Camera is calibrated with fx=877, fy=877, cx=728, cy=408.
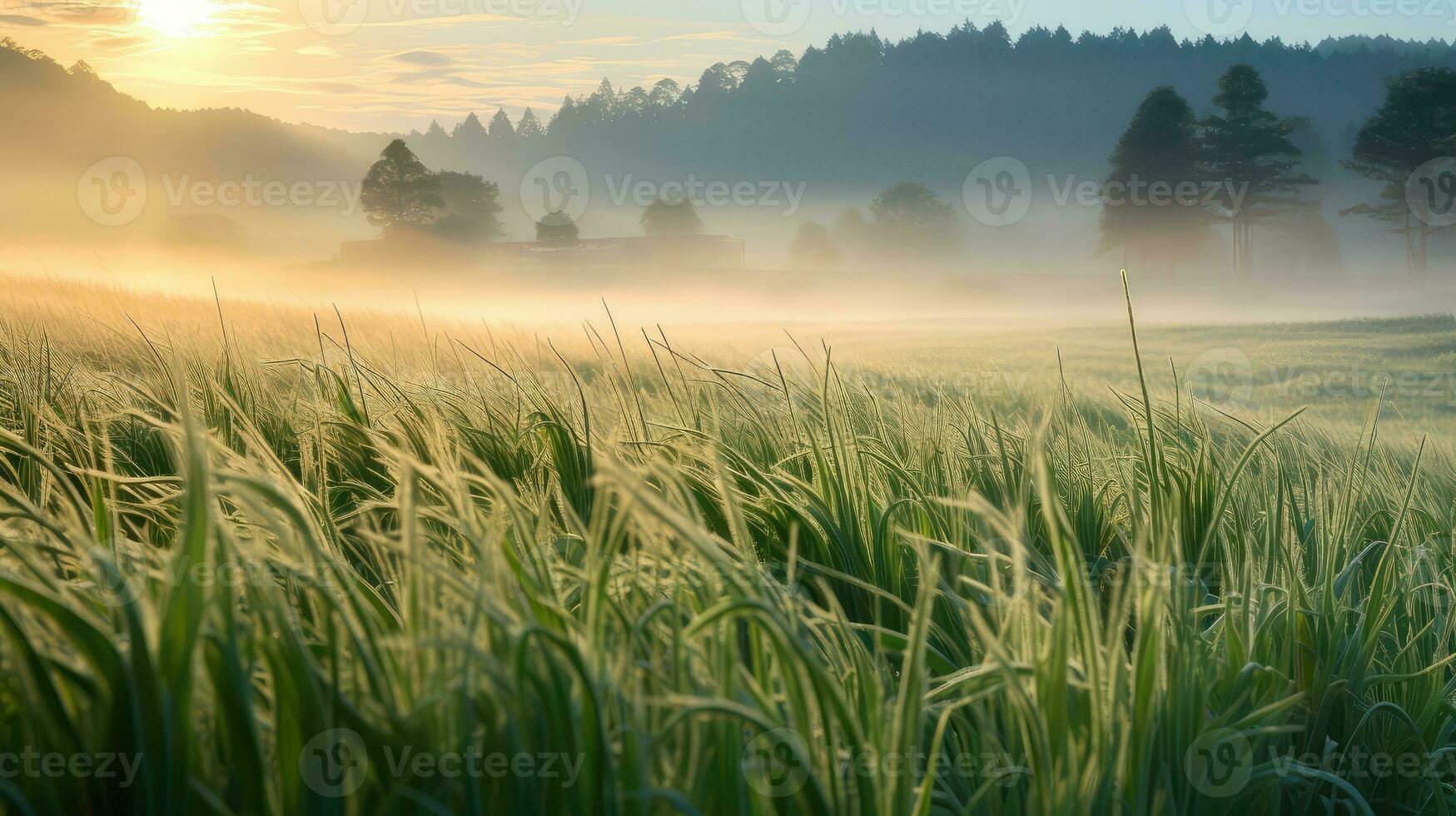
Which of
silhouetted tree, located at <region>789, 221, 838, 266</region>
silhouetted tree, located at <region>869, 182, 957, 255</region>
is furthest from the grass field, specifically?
silhouetted tree, located at <region>869, 182, 957, 255</region>

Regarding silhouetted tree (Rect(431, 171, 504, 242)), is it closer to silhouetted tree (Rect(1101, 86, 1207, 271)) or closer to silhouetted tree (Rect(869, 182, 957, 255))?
silhouetted tree (Rect(869, 182, 957, 255))

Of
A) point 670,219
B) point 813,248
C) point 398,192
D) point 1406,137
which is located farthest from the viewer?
point 813,248

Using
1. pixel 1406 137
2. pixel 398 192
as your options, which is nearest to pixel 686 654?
pixel 1406 137

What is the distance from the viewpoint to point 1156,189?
4572 centimetres

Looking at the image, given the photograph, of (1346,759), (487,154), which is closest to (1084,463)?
(1346,759)

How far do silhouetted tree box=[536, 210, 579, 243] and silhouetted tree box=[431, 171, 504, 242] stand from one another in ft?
12.6

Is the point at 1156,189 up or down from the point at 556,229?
down

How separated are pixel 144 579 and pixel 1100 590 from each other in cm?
136

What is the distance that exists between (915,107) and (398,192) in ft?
246

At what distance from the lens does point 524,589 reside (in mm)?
765

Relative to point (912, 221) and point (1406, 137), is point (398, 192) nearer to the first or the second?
point (912, 221)

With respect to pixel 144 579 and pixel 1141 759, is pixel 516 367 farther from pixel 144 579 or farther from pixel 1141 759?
pixel 1141 759

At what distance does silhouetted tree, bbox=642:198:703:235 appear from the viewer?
188ft

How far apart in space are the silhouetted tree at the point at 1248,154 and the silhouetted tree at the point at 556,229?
1379 inches
